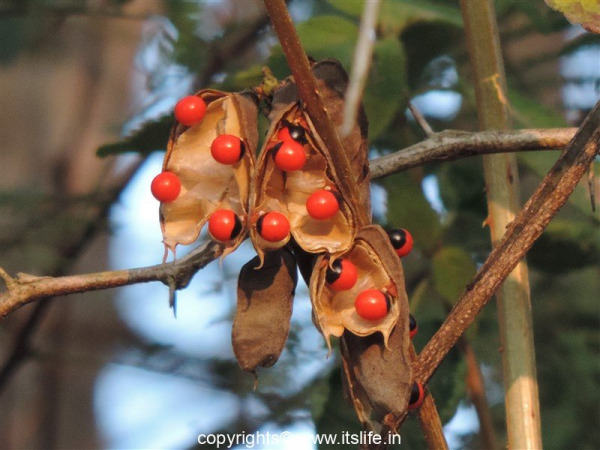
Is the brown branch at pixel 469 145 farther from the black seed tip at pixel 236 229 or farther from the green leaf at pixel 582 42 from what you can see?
the green leaf at pixel 582 42

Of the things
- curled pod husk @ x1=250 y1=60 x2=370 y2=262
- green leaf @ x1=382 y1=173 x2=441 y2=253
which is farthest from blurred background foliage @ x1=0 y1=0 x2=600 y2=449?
curled pod husk @ x1=250 y1=60 x2=370 y2=262

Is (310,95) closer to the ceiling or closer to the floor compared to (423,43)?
closer to the floor

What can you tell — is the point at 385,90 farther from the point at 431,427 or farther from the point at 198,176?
the point at 431,427

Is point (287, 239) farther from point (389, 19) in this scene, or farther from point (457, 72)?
point (457, 72)

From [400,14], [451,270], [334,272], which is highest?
[400,14]

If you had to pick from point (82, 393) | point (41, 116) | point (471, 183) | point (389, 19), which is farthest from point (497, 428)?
point (41, 116)

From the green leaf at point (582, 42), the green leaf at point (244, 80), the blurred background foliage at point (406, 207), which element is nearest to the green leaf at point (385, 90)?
the blurred background foliage at point (406, 207)

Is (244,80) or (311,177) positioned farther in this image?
(244,80)

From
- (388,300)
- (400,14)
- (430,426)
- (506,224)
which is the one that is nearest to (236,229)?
(388,300)
